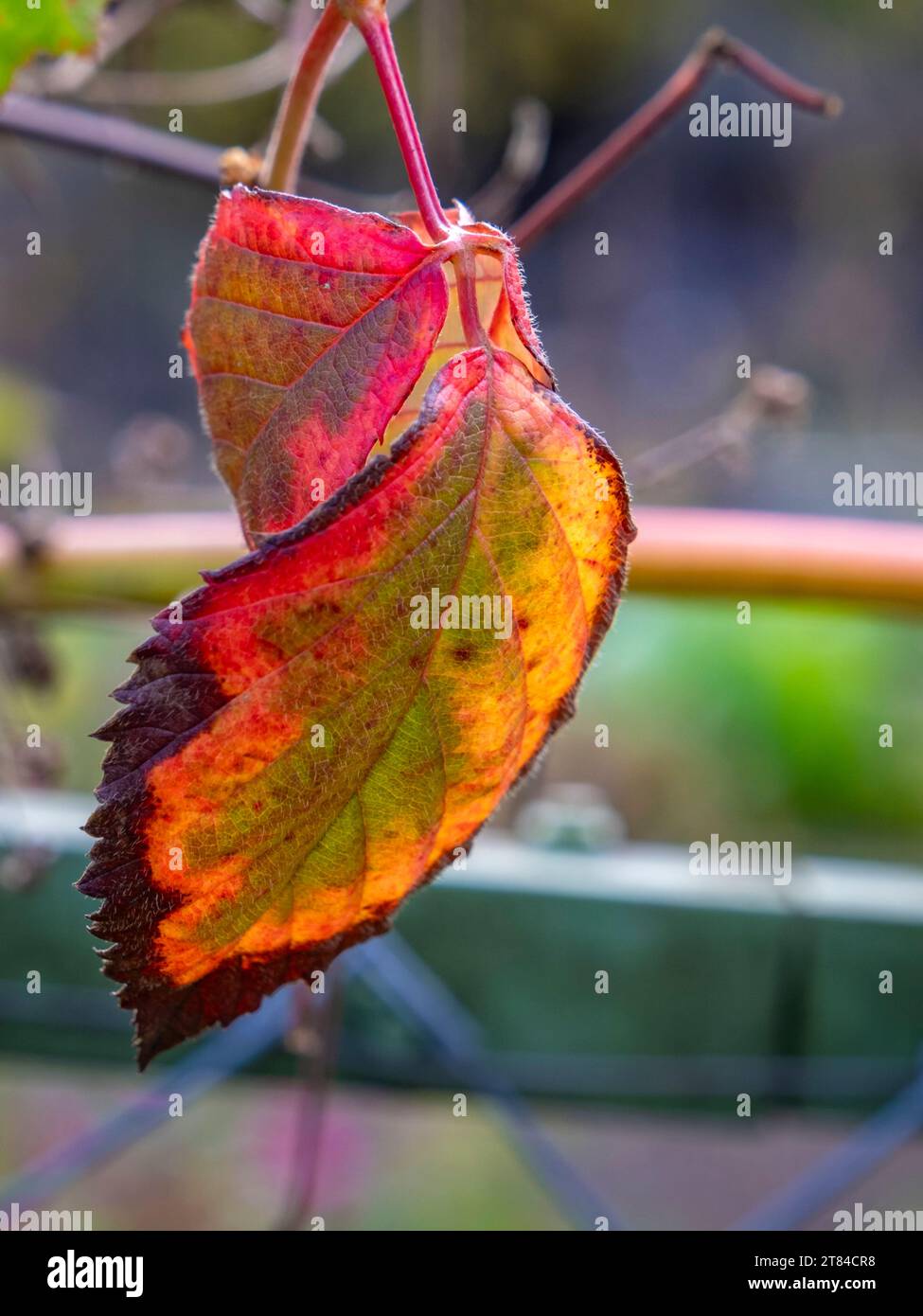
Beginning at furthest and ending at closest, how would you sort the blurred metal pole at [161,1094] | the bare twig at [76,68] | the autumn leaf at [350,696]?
the blurred metal pole at [161,1094]
the bare twig at [76,68]
the autumn leaf at [350,696]

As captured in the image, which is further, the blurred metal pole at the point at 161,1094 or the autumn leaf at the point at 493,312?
the blurred metal pole at the point at 161,1094

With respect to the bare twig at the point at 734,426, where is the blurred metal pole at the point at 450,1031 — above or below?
below

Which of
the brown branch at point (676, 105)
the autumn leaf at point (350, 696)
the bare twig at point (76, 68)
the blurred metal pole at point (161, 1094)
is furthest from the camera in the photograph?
the blurred metal pole at point (161, 1094)

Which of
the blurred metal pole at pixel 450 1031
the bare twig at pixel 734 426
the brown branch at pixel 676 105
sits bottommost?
the blurred metal pole at pixel 450 1031

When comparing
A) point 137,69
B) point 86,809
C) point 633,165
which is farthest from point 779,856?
point 633,165

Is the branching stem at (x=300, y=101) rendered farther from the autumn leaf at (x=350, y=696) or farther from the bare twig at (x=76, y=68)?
the bare twig at (x=76, y=68)

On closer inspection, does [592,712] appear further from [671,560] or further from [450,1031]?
[671,560]

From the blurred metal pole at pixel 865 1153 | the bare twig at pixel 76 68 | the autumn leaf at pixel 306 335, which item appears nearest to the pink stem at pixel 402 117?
the autumn leaf at pixel 306 335

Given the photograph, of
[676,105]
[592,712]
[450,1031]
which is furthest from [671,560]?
[592,712]
